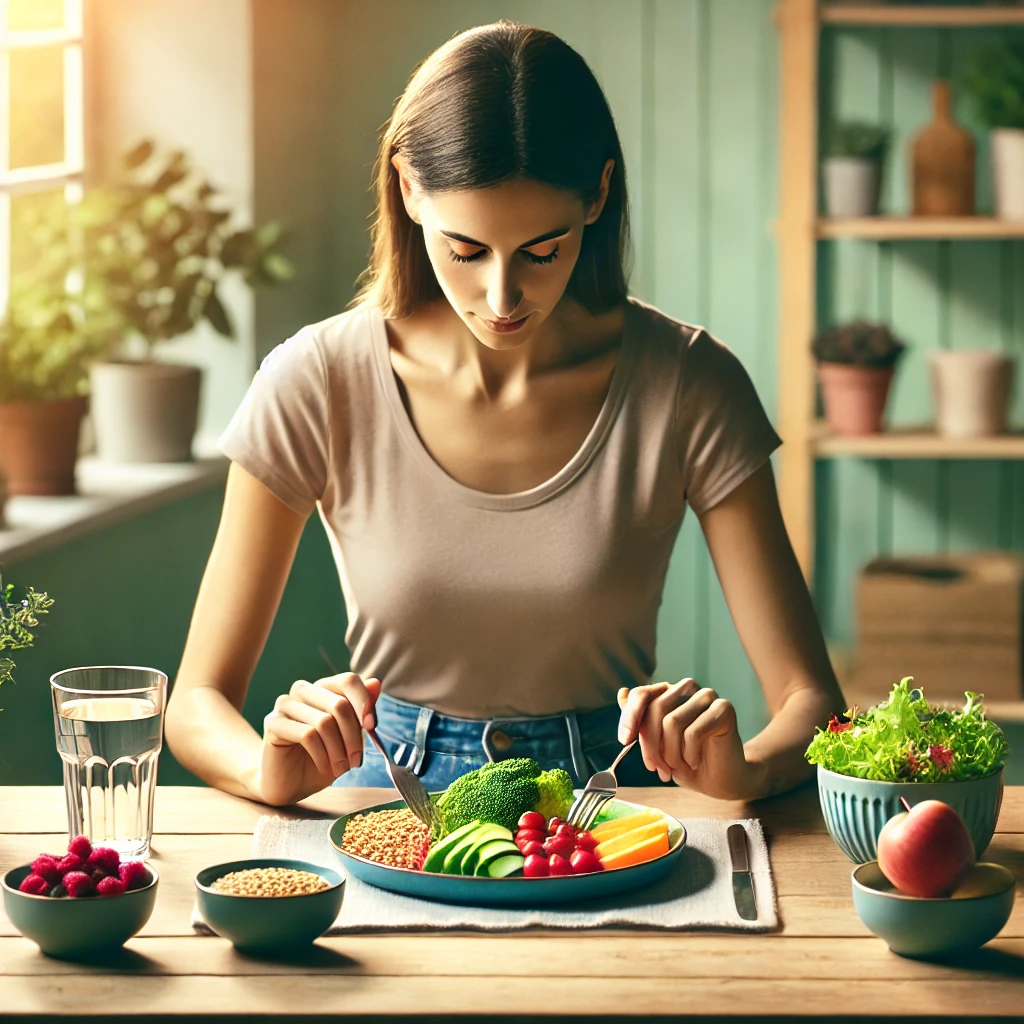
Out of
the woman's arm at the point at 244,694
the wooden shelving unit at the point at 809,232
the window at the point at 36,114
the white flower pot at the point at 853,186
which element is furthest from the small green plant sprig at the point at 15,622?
the white flower pot at the point at 853,186

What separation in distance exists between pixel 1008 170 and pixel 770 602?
165 centimetres

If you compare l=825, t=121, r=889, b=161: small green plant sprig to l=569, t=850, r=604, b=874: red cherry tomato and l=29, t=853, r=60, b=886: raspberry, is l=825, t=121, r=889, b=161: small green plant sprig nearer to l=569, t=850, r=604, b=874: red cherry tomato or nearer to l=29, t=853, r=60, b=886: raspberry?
l=569, t=850, r=604, b=874: red cherry tomato

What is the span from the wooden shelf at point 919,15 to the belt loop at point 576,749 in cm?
184

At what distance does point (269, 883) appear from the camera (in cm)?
109

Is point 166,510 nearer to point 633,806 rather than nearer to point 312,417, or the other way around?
point 312,417

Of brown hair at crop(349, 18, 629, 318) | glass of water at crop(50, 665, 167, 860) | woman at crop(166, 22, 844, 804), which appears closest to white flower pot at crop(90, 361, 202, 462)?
woman at crop(166, 22, 844, 804)

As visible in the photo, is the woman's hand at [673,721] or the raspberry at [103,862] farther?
the woman's hand at [673,721]

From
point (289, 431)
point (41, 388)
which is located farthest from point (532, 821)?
point (41, 388)

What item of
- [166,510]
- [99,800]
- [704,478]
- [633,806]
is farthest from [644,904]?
[166,510]

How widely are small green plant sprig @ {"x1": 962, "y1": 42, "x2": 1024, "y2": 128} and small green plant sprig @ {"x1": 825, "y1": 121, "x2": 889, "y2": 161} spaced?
19 cm

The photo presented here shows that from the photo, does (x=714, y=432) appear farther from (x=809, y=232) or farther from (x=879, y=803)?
(x=809, y=232)

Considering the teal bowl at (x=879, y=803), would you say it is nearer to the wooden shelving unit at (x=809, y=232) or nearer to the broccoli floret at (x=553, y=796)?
the broccoli floret at (x=553, y=796)

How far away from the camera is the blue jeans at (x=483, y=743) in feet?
5.37

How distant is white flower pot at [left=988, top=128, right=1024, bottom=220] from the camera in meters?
2.95
